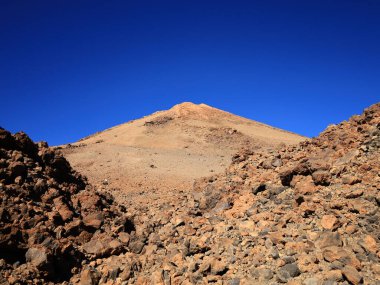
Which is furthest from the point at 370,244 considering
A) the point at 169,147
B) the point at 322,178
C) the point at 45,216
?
the point at 169,147

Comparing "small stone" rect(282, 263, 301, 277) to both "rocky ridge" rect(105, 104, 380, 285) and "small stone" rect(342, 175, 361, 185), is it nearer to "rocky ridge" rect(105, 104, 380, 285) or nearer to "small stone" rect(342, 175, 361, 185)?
"rocky ridge" rect(105, 104, 380, 285)

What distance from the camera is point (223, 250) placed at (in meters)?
7.29

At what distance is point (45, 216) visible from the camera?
838 centimetres

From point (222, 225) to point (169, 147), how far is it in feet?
75.0

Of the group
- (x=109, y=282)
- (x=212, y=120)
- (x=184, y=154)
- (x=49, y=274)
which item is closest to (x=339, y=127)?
(x=109, y=282)

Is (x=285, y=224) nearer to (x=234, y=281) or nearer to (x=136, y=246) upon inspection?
(x=234, y=281)

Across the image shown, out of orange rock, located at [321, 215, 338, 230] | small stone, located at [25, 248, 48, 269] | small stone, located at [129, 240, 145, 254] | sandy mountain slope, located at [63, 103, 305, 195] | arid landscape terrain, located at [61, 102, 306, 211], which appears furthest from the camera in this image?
sandy mountain slope, located at [63, 103, 305, 195]

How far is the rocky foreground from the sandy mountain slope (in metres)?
6.14

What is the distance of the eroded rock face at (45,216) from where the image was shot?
7242 mm

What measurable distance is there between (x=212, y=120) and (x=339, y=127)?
96.5ft

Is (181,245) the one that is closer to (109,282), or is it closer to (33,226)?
(109,282)

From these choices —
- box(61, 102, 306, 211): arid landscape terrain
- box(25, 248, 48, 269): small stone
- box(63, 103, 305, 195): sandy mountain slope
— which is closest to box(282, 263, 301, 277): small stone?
box(25, 248, 48, 269): small stone

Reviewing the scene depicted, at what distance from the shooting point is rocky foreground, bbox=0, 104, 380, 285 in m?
6.30

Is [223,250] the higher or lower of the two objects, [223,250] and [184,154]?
the lower
